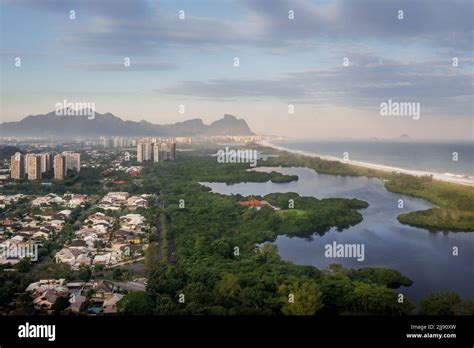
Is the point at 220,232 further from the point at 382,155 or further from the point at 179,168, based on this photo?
the point at 382,155

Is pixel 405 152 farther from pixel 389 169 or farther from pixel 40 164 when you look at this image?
pixel 40 164

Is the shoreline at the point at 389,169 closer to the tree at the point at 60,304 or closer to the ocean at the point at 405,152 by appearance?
the ocean at the point at 405,152

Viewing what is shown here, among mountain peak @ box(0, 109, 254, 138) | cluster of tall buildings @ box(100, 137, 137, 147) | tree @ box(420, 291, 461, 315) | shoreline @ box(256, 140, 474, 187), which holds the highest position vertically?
mountain peak @ box(0, 109, 254, 138)

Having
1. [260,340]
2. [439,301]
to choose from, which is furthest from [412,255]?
[260,340]

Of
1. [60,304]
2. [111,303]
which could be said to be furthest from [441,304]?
[60,304]

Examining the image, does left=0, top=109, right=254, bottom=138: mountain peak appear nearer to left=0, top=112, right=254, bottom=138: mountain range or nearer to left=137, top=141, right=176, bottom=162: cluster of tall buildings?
left=0, top=112, right=254, bottom=138: mountain range

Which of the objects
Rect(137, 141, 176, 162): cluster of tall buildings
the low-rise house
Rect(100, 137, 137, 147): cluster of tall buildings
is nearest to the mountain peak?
Rect(100, 137, 137, 147): cluster of tall buildings

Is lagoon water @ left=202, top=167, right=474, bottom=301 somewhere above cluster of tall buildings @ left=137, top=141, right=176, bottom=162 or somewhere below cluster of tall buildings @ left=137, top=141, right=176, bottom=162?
below
